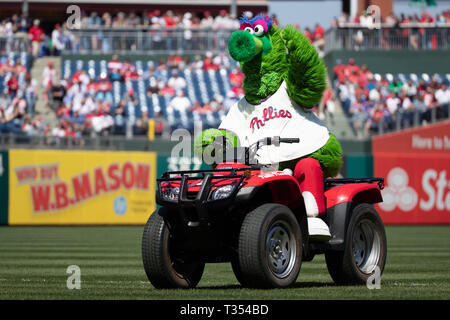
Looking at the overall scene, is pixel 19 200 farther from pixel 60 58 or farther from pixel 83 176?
pixel 60 58

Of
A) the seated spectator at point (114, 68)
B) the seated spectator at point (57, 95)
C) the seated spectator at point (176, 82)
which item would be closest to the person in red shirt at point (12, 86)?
the seated spectator at point (57, 95)

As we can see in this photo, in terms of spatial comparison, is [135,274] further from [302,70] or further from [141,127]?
[141,127]

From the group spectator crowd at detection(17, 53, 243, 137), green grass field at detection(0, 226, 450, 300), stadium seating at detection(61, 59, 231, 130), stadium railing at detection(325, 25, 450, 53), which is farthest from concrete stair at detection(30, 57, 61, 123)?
stadium railing at detection(325, 25, 450, 53)

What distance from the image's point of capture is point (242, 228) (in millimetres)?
7957

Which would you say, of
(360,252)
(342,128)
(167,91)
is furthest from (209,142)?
(167,91)

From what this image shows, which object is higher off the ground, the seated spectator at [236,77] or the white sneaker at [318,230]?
the seated spectator at [236,77]

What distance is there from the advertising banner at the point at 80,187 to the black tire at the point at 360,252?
54.7 ft

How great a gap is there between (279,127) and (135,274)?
106 inches

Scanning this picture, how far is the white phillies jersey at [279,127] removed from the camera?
30.0 ft

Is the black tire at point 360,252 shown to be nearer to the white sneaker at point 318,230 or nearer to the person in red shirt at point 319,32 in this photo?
the white sneaker at point 318,230

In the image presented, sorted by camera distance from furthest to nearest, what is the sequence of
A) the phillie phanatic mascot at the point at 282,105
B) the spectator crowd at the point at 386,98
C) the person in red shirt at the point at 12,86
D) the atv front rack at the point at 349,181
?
the person in red shirt at the point at 12,86 → the spectator crowd at the point at 386,98 → the atv front rack at the point at 349,181 → the phillie phanatic mascot at the point at 282,105

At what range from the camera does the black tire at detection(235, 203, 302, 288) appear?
785 cm

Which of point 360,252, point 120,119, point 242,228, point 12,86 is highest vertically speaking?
point 12,86

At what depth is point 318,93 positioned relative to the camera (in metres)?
9.27
